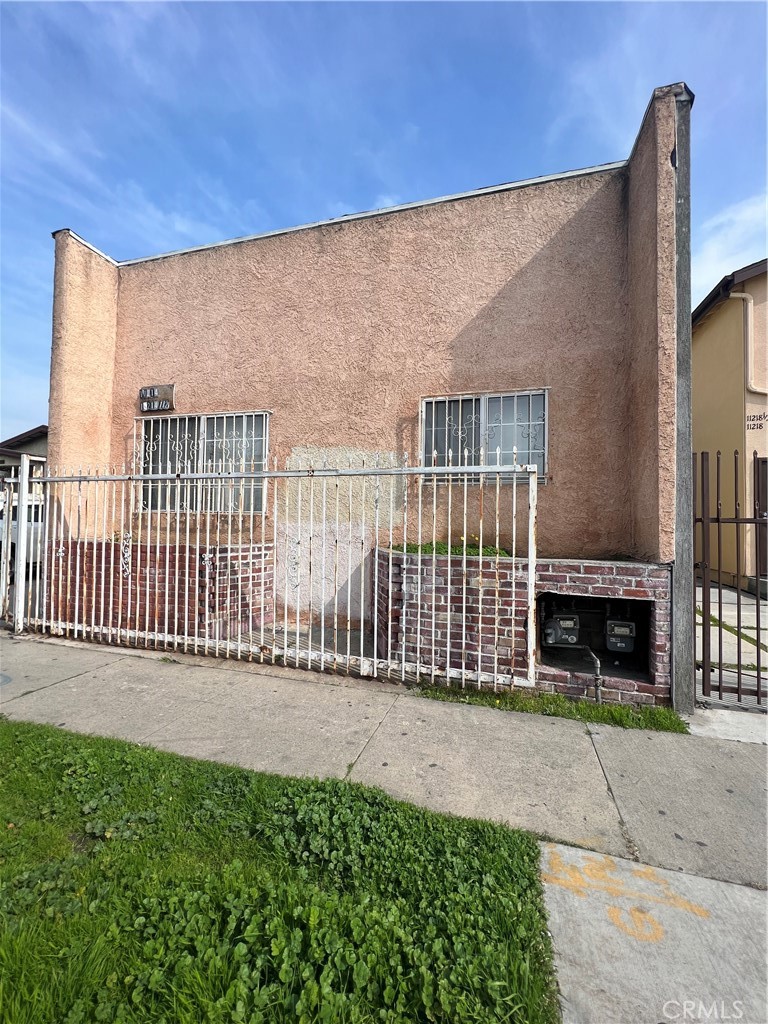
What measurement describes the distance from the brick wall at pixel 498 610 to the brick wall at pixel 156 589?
207 centimetres

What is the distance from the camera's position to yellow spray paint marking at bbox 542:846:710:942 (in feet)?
6.03

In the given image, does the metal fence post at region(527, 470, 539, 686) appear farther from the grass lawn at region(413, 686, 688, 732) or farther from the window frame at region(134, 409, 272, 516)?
the window frame at region(134, 409, 272, 516)

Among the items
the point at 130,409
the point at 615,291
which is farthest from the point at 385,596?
the point at 130,409

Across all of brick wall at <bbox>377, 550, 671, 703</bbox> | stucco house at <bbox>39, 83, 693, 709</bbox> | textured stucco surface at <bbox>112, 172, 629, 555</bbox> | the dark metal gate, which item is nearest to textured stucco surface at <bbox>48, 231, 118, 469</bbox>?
stucco house at <bbox>39, 83, 693, 709</bbox>

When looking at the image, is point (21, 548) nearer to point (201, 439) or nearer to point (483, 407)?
point (201, 439)

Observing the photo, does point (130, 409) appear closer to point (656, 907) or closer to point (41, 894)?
point (41, 894)

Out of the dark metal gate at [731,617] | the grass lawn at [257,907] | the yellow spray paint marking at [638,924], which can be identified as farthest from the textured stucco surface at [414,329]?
the grass lawn at [257,907]

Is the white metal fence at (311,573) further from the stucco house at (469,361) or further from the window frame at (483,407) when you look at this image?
the window frame at (483,407)

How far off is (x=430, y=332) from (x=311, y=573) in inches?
133

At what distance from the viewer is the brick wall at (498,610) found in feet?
12.7

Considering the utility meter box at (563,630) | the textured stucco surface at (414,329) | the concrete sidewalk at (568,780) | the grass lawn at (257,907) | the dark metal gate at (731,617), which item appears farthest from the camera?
the textured stucco surface at (414,329)

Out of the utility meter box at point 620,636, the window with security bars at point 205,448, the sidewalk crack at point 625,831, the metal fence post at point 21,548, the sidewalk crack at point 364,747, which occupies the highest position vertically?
the window with security bars at point 205,448

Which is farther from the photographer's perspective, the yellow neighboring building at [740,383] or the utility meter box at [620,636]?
the yellow neighboring building at [740,383]

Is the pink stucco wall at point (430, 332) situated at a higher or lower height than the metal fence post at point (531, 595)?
higher
